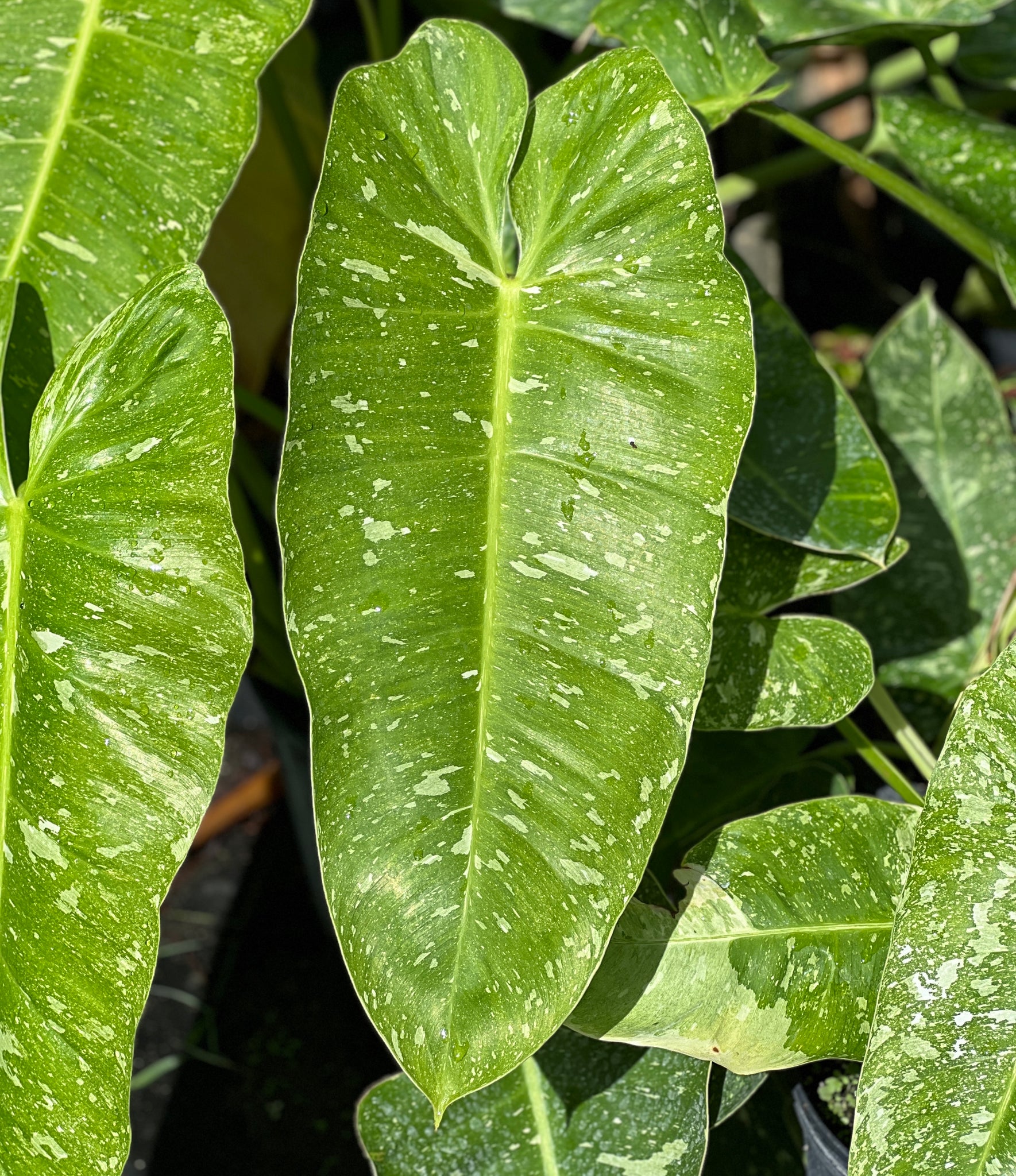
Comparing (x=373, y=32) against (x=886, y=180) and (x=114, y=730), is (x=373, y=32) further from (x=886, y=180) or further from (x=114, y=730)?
(x=114, y=730)

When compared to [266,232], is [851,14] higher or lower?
higher

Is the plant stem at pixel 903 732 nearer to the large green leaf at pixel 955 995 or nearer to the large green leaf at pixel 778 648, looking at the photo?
the large green leaf at pixel 778 648

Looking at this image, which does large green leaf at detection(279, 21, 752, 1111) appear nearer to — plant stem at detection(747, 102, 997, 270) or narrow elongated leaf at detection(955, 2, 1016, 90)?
plant stem at detection(747, 102, 997, 270)

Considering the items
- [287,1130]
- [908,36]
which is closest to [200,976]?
[287,1130]

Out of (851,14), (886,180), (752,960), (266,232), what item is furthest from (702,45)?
(266,232)

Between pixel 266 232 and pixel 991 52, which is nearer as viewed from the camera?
pixel 991 52

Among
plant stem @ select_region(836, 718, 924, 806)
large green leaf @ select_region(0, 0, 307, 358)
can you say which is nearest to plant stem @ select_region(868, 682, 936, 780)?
plant stem @ select_region(836, 718, 924, 806)
